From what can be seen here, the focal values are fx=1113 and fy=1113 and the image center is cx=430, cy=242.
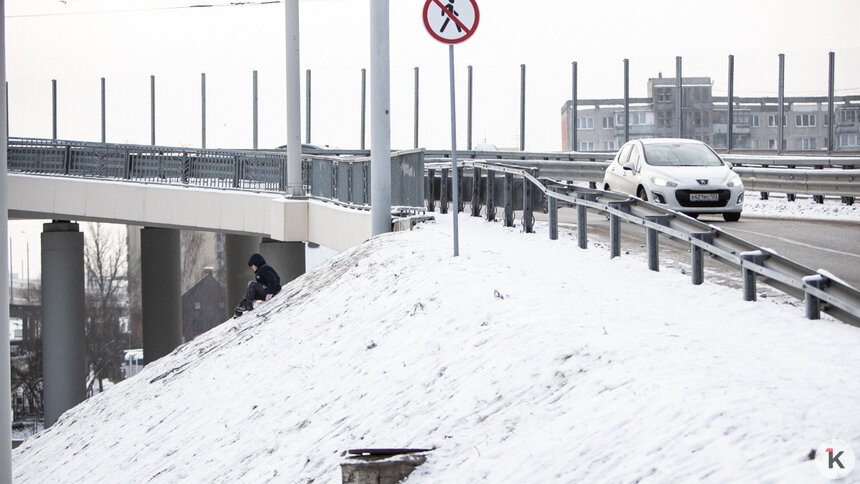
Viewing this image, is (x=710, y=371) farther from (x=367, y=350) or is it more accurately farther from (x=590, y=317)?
(x=367, y=350)

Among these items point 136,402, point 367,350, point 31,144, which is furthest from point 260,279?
point 31,144

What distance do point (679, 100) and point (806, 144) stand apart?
3.75 m

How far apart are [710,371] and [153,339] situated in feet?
128

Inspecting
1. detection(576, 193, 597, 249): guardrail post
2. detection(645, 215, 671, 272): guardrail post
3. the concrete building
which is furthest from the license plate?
the concrete building

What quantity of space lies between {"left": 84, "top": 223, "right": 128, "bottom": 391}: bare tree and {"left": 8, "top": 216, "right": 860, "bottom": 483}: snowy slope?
6033cm

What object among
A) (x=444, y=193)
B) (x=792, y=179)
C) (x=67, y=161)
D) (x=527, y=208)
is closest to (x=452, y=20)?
(x=527, y=208)

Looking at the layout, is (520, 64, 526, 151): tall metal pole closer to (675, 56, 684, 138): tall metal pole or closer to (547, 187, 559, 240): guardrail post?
(675, 56, 684, 138): tall metal pole

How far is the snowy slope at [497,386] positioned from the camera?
6.05 metres

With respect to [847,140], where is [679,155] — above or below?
below

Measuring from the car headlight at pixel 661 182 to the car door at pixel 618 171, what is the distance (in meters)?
1.28

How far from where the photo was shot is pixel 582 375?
7.19 metres

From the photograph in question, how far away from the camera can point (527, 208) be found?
54.5ft

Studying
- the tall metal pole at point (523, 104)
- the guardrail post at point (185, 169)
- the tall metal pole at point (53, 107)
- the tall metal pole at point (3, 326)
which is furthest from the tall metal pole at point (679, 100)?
the tall metal pole at point (3, 326)

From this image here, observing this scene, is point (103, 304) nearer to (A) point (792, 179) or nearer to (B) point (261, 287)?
(A) point (792, 179)
